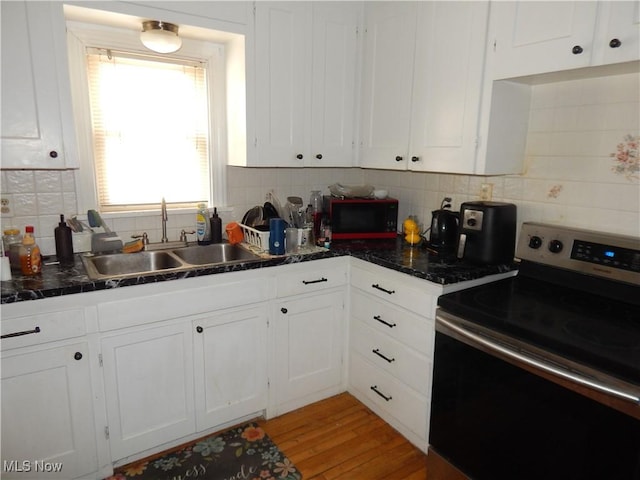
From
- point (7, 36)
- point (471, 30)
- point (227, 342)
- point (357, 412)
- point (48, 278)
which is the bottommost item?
point (357, 412)

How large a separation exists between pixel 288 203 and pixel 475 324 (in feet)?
4.43

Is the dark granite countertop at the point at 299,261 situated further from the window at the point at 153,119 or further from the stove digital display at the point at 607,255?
the window at the point at 153,119

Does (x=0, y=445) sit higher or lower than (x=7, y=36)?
lower

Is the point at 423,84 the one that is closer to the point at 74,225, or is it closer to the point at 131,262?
the point at 131,262

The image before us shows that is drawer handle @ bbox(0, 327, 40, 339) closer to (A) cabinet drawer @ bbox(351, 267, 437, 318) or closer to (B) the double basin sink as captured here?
(B) the double basin sink

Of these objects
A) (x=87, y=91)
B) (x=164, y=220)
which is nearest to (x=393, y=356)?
(x=164, y=220)

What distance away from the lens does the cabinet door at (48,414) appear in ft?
5.25

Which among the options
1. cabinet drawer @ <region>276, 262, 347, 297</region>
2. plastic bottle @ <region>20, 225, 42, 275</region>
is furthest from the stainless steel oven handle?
plastic bottle @ <region>20, 225, 42, 275</region>

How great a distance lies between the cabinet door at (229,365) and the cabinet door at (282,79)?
2.92 ft

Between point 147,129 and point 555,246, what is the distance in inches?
85.6

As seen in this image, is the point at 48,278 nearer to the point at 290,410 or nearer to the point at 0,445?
the point at 0,445

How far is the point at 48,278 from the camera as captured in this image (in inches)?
68.1

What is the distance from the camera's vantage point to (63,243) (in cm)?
202

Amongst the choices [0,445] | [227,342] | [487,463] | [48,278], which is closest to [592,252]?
[487,463]
